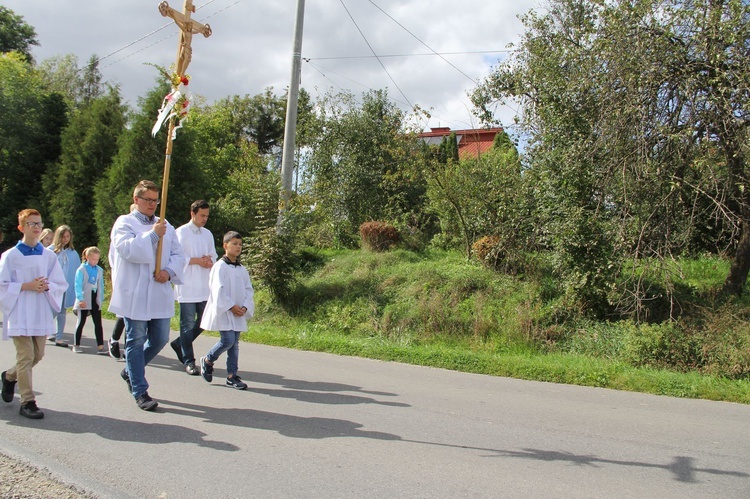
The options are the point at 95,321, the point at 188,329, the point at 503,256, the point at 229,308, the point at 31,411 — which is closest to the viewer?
the point at 31,411

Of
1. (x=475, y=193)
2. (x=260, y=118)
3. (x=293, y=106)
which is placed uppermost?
(x=260, y=118)

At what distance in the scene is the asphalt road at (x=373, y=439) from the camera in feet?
13.4

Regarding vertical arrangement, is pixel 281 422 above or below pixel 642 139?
below

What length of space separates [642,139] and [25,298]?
8162mm

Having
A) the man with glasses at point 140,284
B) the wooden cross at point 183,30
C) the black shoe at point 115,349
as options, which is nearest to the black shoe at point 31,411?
the man with glasses at point 140,284

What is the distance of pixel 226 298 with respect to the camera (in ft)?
22.4

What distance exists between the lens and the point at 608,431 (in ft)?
18.0

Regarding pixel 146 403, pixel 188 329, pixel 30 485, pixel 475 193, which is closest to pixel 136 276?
pixel 146 403

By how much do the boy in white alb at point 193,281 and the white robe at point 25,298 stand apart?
1865 mm

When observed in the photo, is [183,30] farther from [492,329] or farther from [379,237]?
[379,237]

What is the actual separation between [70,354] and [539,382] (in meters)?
6.75

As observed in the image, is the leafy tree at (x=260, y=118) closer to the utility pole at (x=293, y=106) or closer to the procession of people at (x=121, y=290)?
the utility pole at (x=293, y=106)

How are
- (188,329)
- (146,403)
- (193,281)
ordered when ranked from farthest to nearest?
(193,281), (188,329), (146,403)

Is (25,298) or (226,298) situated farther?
(226,298)
